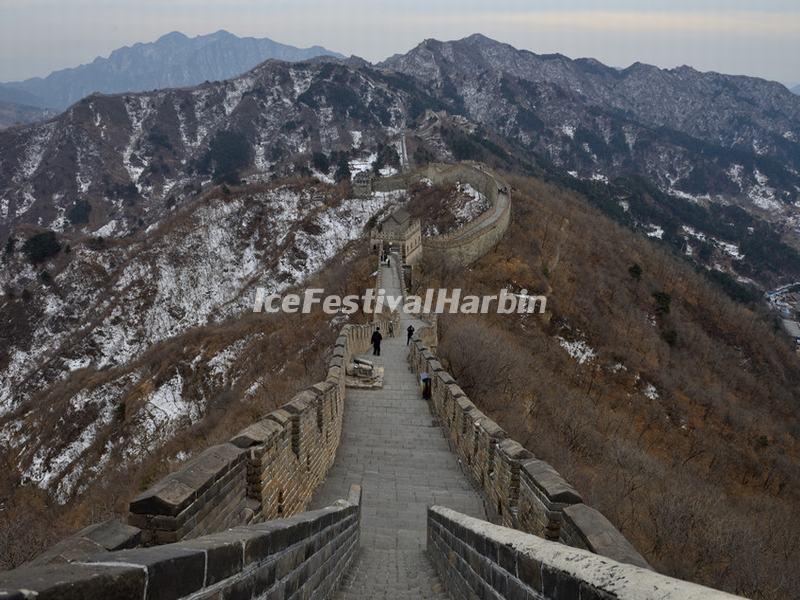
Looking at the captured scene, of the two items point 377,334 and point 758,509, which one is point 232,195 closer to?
point 377,334

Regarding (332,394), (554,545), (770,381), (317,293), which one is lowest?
(770,381)

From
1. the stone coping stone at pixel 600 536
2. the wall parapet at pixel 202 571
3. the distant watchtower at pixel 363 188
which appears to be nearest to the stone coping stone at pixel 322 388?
the wall parapet at pixel 202 571

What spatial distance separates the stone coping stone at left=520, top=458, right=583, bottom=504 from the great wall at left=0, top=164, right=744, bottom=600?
21mm

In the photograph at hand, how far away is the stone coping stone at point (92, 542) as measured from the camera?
2.57m

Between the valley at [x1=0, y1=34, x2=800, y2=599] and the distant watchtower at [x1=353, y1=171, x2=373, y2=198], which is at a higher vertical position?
the distant watchtower at [x1=353, y1=171, x2=373, y2=198]

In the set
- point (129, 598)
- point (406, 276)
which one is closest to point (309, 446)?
point (129, 598)

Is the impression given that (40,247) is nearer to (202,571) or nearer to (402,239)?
(402,239)

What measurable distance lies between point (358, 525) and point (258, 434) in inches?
122

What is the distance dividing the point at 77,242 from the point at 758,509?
2858 inches

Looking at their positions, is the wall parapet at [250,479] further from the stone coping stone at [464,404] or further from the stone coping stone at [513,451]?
the stone coping stone at [513,451]

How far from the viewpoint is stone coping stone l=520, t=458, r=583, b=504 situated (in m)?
5.24

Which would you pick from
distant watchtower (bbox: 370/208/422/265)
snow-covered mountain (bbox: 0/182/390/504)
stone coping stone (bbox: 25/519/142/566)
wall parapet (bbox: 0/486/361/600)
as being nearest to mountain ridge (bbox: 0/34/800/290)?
snow-covered mountain (bbox: 0/182/390/504)

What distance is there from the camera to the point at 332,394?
10.7m

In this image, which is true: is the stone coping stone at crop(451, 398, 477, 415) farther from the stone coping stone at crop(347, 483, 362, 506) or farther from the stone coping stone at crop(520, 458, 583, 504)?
the stone coping stone at crop(520, 458, 583, 504)
